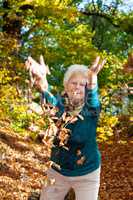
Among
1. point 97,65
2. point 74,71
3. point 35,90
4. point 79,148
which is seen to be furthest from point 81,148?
point 35,90

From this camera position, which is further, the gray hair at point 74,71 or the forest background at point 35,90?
the forest background at point 35,90

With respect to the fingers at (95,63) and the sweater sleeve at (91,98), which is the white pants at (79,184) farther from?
the fingers at (95,63)

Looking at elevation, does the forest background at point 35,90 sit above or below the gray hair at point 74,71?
above

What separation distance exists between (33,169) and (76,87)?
8.82 m

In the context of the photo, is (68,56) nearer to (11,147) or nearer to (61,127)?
(11,147)

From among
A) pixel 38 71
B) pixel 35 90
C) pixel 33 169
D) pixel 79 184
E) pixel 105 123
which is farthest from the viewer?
pixel 33 169

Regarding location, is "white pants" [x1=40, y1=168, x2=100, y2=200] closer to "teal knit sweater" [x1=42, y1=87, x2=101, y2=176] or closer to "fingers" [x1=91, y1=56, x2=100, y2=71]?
"teal knit sweater" [x1=42, y1=87, x2=101, y2=176]

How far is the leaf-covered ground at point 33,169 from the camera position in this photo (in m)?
10.6

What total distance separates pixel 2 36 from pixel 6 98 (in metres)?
2.26

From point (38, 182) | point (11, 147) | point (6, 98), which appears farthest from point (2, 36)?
point (11, 147)

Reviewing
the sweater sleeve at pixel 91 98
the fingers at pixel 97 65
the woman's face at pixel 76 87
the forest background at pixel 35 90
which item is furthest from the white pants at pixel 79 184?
the forest background at pixel 35 90

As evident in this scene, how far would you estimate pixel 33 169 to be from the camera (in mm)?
12969

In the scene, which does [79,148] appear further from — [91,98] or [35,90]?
[35,90]

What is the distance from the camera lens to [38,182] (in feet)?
37.9
